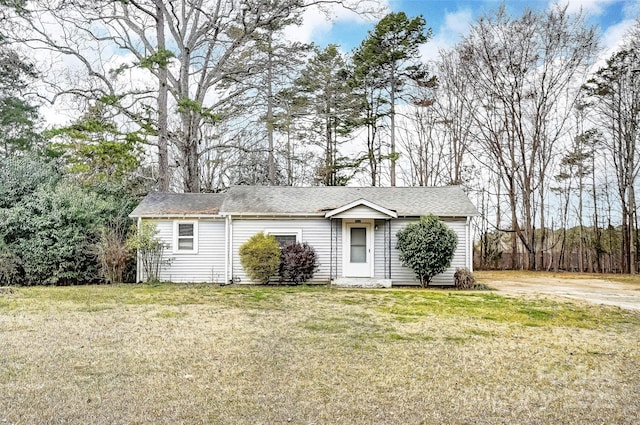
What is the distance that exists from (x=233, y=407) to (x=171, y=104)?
22741 mm

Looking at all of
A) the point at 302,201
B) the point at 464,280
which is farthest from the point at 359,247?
the point at 464,280

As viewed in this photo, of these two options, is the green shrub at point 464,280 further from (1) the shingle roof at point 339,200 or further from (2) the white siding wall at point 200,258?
(2) the white siding wall at point 200,258

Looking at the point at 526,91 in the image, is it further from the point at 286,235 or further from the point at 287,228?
the point at 286,235

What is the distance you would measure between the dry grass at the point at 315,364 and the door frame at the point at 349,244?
5650 mm

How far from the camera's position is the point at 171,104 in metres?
24.3

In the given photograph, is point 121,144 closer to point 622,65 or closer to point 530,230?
point 530,230

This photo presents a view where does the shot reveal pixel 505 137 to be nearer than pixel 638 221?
No

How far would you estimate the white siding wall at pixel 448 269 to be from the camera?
1548 cm

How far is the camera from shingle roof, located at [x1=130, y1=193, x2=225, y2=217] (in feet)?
52.0

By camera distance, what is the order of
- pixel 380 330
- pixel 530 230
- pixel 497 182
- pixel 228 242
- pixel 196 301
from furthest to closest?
pixel 497 182 → pixel 530 230 → pixel 228 242 → pixel 196 301 → pixel 380 330

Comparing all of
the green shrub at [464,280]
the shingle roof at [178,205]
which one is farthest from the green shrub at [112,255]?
the green shrub at [464,280]

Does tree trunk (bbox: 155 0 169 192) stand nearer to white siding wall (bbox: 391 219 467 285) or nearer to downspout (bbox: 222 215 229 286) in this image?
downspout (bbox: 222 215 229 286)

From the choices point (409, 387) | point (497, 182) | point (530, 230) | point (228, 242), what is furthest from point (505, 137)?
point (409, 387)

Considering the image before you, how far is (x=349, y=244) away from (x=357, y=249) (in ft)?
1.07
